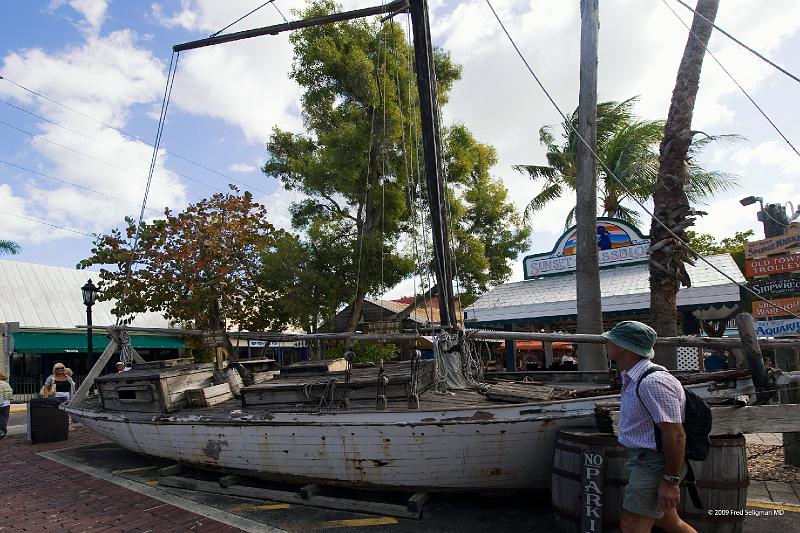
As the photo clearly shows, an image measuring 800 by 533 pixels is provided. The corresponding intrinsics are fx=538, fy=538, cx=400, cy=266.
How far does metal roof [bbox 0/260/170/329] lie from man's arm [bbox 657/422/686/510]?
932 inches

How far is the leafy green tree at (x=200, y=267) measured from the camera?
1644 cm

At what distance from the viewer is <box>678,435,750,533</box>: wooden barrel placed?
420cm

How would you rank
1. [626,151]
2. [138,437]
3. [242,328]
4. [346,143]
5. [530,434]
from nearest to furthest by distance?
[530,434], [138,437], [346,143], [242,328], [626,151]

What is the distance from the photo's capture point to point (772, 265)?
12.0 meters

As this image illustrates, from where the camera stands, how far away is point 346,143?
53.0ft

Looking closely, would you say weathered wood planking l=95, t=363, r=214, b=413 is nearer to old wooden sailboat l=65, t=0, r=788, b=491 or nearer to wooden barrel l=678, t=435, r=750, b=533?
old wooden sailboat l=65, t=0, r=788, b=491

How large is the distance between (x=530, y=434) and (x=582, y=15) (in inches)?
302

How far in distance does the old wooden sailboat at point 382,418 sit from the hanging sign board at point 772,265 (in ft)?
22.8

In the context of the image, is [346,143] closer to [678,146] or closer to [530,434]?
[678,146]

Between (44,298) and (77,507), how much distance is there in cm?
2057

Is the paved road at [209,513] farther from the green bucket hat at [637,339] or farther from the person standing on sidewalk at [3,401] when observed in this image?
the person standing on sidewalk at [3,401]

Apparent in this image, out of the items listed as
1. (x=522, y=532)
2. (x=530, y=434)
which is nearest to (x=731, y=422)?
(x=530, y=434)

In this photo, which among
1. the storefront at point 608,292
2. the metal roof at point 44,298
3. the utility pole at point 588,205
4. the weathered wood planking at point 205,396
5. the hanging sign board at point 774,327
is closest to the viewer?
the weathered wood planking at point 205,396

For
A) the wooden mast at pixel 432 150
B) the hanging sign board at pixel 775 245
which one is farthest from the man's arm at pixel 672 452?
the hanging sign board at pixel 775 245
